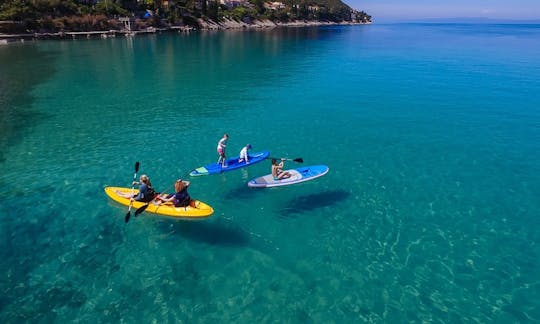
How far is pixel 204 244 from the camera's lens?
16844mm

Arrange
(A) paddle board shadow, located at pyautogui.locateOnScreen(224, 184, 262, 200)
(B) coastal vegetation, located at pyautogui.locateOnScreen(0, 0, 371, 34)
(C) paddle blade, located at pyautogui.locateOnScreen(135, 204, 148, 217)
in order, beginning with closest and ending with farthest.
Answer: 1. (C) paddle blade, located at pyautogui.locateOnScreen(135, 204, 148, 217)
2. (A) paddle board shadow, located at pyautogui.locateOnScreen(224, 184, 262, 200)
3. (B) coastal vegetation, located at pyautogui.locateOnScreen(0, 0, 371, 34)

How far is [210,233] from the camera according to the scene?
17688mm

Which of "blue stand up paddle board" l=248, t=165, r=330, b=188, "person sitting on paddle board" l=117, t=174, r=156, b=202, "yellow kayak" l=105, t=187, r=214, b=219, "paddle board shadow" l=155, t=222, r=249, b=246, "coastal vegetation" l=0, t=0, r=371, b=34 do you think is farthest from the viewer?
"coastal vegetation" l=0, t=0, r=371, b=34

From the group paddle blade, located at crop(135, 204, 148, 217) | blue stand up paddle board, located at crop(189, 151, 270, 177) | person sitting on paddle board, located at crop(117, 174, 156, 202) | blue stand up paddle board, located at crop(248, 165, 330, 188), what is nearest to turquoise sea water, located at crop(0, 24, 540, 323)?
blue stand up paddle board, located at crop(248, 165, 330, 188)

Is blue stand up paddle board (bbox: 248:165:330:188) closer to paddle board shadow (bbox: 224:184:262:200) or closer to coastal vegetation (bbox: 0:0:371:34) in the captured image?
paddle board shadow (bbox: 224:184:262:200)

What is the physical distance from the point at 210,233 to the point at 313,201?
259 inches

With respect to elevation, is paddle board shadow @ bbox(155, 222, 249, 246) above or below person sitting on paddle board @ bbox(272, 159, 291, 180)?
below

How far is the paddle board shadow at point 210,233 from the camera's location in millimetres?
17109

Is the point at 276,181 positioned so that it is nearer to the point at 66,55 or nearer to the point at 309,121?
the point at 309,121

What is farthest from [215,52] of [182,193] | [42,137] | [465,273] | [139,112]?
[465,273]

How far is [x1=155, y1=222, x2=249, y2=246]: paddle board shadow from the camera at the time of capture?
1711 centimetres

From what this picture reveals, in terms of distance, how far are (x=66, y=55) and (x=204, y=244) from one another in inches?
3131

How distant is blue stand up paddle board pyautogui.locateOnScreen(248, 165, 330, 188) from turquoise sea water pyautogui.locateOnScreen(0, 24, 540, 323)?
57cm

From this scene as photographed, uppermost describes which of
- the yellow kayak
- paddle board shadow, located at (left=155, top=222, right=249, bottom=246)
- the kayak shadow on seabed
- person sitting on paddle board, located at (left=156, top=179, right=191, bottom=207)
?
person sitting on paddle board, located at (left=156, top=179, right=191, bottom=207)
